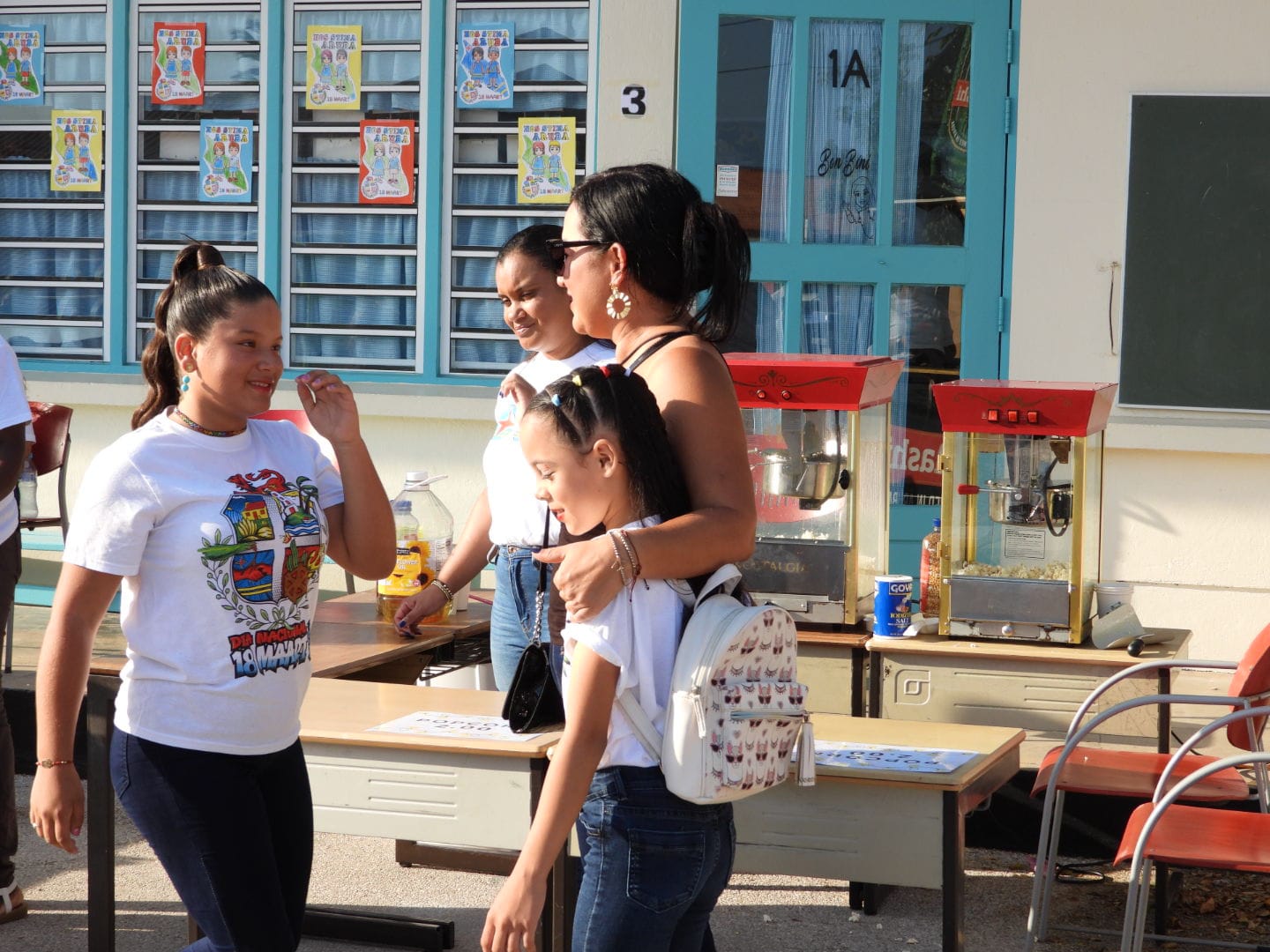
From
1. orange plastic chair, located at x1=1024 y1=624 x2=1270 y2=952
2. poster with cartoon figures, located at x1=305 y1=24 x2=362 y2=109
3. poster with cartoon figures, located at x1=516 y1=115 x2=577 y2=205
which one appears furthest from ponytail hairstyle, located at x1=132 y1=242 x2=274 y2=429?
poster with cartoon figures, located at x1=305 y1=24 x2=362 y2=109

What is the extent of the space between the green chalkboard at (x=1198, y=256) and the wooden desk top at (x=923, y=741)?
3.21 m

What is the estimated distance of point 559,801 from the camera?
1869 millimetres

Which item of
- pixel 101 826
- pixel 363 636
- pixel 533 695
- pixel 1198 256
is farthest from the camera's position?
pixel 1198 256

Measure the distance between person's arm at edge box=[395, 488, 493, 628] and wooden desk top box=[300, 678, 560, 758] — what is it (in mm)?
392

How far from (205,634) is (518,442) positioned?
981 millimetres

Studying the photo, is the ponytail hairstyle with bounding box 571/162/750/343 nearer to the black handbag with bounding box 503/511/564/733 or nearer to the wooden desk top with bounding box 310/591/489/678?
the black handbag with bounding box 503/511/564/733

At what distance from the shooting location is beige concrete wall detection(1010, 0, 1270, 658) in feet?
19.5

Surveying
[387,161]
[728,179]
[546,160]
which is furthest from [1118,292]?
[387,161]

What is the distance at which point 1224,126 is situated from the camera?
5895 millimetres

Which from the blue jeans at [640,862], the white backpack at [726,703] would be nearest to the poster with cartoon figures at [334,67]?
the white backpack at [726,703]

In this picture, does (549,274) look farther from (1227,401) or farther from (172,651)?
(1227,401)

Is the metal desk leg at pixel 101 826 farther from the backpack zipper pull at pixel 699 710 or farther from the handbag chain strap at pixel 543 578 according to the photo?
the backpack zipper pull at pixel 699 710

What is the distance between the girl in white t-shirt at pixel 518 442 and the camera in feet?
10.2

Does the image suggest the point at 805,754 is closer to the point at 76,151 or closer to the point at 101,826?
the point at 101,826
